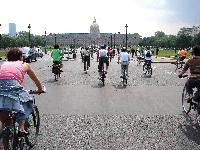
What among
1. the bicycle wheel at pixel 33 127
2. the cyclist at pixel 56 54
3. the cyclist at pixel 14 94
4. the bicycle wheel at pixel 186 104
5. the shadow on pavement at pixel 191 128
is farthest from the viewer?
the cyclist at pixel 56 54

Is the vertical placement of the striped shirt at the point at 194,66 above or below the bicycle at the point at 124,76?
above

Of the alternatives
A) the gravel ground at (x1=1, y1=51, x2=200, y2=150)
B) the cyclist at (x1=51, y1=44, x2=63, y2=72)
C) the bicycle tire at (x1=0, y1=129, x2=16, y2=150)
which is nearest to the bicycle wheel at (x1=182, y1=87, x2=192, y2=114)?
the gravel ground at (x1=1, y1=51, x2=200, y2=150)

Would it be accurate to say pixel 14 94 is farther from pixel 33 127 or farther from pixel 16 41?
pixel 16 41

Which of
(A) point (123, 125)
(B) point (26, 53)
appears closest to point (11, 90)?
(A) point (123, 125)

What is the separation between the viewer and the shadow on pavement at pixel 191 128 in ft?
26.7

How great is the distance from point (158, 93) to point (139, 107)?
3726mm

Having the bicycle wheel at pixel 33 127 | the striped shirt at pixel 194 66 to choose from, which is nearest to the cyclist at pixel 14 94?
the bicycle wheel at pixel 33 127

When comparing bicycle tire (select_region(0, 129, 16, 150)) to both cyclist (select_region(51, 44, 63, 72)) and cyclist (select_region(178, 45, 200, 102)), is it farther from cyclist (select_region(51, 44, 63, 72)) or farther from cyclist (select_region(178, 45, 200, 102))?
cyclist (select_region(51, 44, 63, 72))

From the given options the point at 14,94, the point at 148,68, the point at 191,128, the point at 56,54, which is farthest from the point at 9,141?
the point at 148,68

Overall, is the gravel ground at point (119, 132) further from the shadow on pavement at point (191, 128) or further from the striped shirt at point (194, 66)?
the striped shirt at point (194, 66)

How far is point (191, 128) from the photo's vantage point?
9.03m

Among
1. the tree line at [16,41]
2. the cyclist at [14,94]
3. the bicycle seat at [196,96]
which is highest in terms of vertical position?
the tree line at [16,41]

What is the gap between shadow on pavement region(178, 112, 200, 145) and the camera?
26.7 feet

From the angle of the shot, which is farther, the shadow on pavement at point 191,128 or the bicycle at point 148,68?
the bicycle at point 148,68
